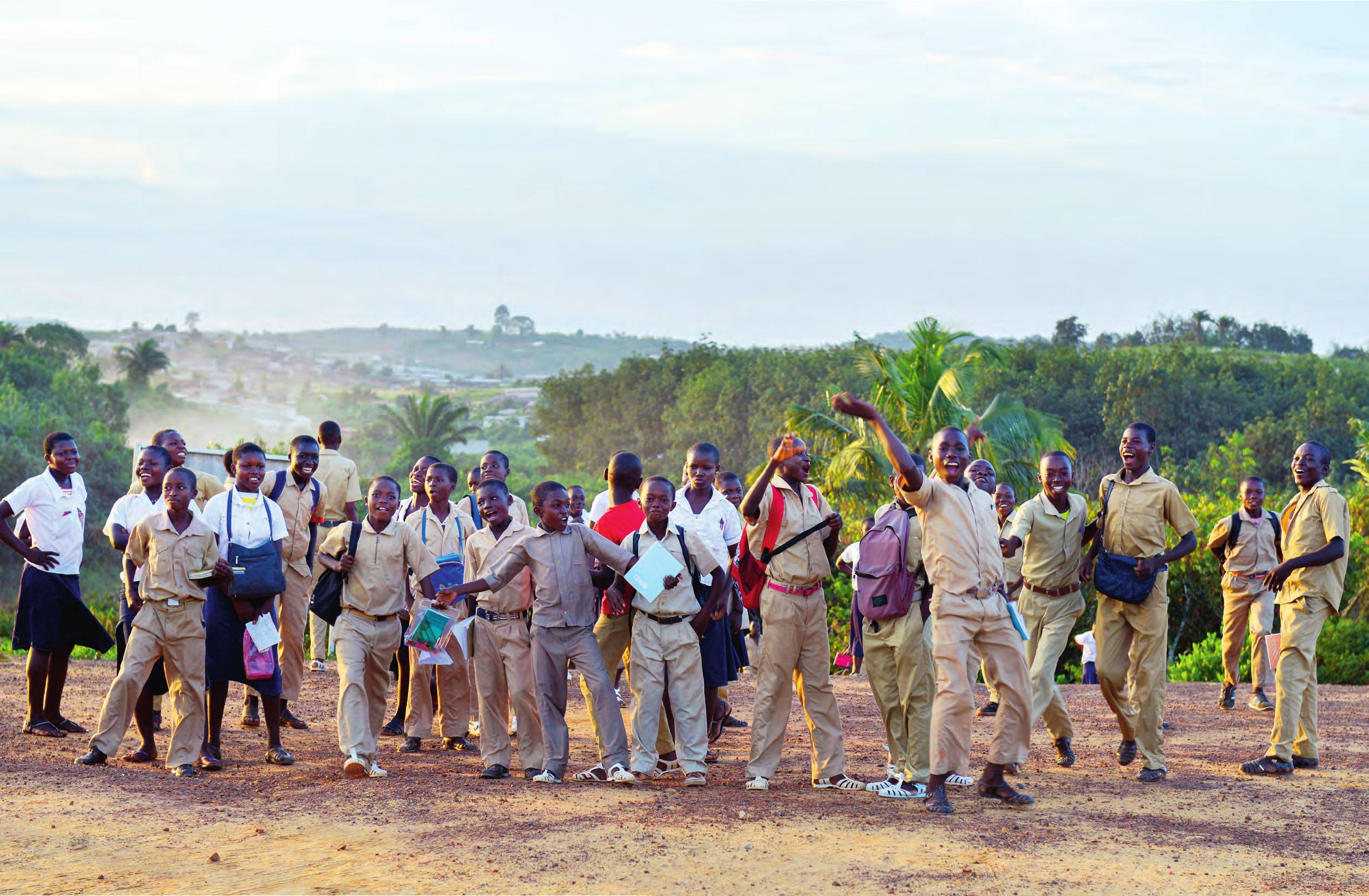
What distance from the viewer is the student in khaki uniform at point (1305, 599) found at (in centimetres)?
824

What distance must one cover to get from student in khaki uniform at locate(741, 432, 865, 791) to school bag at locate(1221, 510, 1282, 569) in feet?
15.9

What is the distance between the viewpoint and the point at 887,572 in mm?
7258

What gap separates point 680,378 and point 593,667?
5440cm

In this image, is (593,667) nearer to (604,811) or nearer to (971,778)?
(604,811)

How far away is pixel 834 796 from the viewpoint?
7.38 metres

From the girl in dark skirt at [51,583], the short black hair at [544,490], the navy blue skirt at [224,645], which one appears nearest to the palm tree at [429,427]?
the girl in dark skirt at [51,583]

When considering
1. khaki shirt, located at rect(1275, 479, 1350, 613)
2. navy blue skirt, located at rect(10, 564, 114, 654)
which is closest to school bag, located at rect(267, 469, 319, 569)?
navy blue skirt, located at rect(10, 564, 114, 654)

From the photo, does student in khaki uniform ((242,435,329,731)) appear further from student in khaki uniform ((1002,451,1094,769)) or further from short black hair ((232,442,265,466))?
student in khaki uniform ((1002,451,1094,769))

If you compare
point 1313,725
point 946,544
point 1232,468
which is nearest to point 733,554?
point 946,544

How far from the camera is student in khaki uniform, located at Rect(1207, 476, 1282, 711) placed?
11172mm

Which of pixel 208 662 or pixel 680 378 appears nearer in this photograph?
pixel 208 662

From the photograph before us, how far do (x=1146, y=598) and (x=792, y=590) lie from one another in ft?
7.45

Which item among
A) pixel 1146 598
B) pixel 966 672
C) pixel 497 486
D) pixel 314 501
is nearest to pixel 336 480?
pixel 314 501

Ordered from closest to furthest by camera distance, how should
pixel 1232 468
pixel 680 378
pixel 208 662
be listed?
pixel 208 662, pixel 1232 468, pixel 680 378
